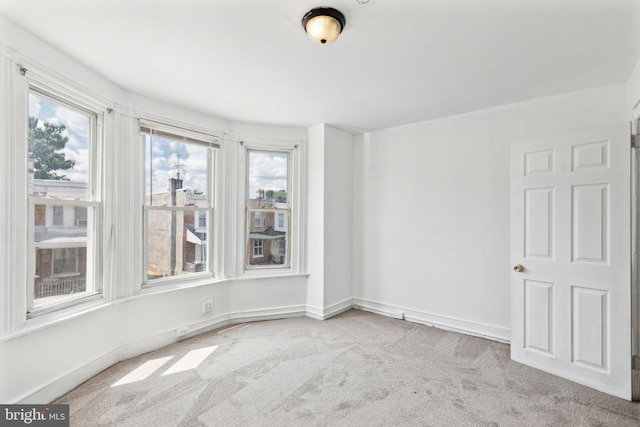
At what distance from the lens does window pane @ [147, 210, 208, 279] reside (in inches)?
125

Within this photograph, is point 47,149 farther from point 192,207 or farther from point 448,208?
point 448,208

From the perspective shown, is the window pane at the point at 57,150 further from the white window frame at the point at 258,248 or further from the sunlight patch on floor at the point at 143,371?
the white window frame at the point at 258,248

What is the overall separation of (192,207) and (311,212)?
1.46m

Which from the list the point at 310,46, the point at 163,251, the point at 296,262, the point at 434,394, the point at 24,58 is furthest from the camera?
the point at 296,262

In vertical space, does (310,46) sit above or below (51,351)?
above

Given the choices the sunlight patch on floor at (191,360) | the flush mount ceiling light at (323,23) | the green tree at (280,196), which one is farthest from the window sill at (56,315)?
the flush mount ceiling light at (323,23)

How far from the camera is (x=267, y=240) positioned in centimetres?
405

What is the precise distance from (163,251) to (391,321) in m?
2.81

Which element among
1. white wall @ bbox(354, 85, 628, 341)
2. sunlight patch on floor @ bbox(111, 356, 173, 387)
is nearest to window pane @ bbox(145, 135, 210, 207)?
sunlight patch on floor @ bbox(111, 356, 173, 387)

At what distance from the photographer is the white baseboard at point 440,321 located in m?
3.26

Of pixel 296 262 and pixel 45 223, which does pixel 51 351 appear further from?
pixel 296 262

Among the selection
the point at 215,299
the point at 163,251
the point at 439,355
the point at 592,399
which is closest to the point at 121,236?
the point at 163,251

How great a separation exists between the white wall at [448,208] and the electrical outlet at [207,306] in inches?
78.0

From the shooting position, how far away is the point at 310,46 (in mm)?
2135
